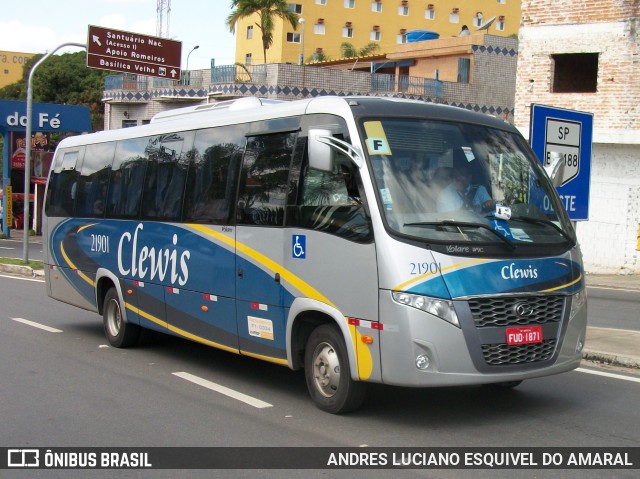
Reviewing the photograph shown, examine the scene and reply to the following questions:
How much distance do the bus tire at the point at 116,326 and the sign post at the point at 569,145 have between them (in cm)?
578

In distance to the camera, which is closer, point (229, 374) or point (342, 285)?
point (342, 285)

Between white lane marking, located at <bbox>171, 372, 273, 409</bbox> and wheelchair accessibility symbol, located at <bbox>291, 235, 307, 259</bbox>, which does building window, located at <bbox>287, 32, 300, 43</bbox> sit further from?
wheelchair accessibility symbol, located at <bbox>291, 235, 307, 259</bbox>

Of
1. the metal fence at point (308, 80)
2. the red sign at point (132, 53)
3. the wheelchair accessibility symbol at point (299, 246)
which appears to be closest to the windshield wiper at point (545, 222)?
the wheelchair accessibility symbol at point (299, 246)

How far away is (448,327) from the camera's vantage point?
6715 mm

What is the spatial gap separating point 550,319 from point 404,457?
189cm

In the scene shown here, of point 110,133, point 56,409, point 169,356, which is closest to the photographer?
point 56,409

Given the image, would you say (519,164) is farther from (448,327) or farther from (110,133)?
(110,133)

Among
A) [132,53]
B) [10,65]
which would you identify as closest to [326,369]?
[132,53]

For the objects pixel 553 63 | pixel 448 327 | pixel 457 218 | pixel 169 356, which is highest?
pixel 553 63

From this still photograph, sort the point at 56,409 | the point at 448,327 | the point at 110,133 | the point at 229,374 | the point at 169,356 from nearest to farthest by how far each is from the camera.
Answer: the point at 448,327 < the point at 56,409 < the point at 229,374 < the point at 169,356 < the point at 110,133

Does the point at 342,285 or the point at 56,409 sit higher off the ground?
the point at 342,285

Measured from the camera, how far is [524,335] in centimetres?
703

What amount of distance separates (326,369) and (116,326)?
480cm

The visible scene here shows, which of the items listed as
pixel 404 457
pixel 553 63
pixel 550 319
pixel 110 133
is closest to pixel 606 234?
A: pixel 553 63
